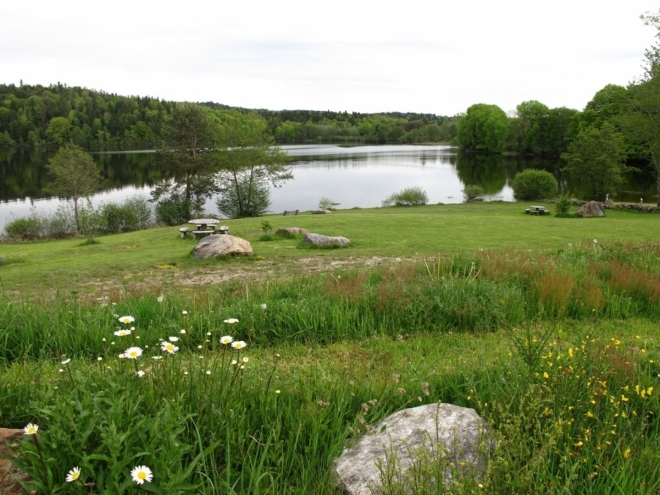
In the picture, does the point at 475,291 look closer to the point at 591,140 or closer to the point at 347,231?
the point at 347,231

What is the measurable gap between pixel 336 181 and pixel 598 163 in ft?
135

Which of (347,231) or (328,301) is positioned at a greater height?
(328,301)

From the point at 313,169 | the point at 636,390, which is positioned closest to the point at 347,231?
the point at 636,390

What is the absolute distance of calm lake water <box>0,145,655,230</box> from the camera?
5675 centimetres

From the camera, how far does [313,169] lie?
3760 inches

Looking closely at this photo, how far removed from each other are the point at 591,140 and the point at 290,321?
1835 inches

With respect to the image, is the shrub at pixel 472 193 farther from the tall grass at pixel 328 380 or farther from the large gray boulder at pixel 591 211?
the tall grass at pixel 328 380

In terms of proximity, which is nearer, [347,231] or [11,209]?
[347,231]

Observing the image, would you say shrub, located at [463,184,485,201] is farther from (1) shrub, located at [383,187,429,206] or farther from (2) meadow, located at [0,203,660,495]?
(2) meadow, located at [0,203,660,495]

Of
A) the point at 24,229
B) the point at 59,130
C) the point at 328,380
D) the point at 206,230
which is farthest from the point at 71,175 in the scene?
the point at 59,130

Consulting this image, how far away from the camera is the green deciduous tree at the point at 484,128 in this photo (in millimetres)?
112812

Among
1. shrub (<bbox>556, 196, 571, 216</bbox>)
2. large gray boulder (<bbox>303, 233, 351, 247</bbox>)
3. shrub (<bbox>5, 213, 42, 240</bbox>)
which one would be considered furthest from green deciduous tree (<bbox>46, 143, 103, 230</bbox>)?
shrub (<bbox>556, 196, 571, 216</bbox>)

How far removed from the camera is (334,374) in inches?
166

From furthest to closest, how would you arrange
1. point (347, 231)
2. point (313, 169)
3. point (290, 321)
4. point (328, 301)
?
point (313, 169) → point (347, 231) → point (328, 301) → point (290, 321)
